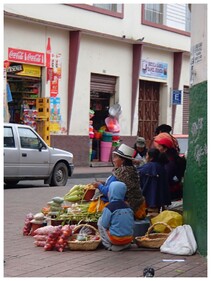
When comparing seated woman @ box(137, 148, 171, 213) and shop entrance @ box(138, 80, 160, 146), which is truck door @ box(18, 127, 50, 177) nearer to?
seated woman @ box(137, 148, 171, 213)

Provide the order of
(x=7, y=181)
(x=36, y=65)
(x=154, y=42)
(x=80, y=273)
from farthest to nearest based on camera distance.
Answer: (x=154, y=42)
(x=36, y=65)
(x=7, y=181)
(x=80, y=273)

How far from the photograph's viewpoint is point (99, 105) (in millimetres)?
26938

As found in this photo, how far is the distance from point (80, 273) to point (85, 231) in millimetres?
1670

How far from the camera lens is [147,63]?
28406 mm

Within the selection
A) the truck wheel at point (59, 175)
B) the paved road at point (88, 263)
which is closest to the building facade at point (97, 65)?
the truck wheel at point (59, 175)

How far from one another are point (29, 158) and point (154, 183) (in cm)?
812

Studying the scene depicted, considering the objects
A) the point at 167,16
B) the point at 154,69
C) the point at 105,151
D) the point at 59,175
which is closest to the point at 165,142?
the point at 59,175

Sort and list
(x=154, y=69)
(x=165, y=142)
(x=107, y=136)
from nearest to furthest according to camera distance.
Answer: (x=165, y=142) → (x=107, y=136) → (x=154, y=69)

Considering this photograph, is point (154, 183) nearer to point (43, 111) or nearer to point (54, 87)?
point (43, 111)

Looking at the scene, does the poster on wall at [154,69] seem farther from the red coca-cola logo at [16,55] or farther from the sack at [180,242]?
the sack at [180,242]

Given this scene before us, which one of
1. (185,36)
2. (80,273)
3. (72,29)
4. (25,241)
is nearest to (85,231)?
(25,241)

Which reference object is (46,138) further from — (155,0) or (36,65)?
(155,0)

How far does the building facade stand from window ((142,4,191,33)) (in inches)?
1.8

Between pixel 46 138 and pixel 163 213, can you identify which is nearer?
pixel 163 213
